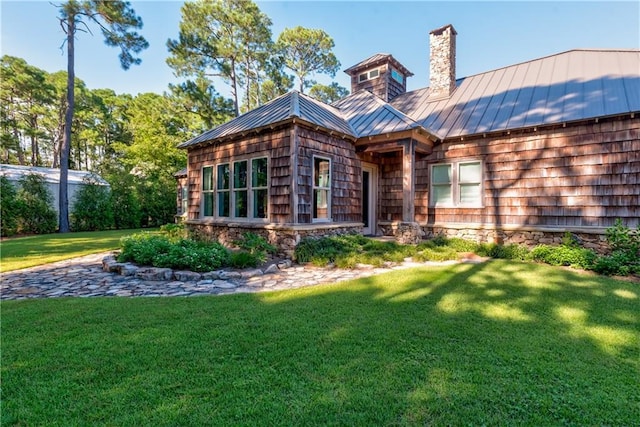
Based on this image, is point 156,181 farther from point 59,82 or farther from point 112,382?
point 112,382

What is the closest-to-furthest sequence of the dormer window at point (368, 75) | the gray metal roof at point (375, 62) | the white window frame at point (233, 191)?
the white window frame at point (233, 191) → the gray metal roof at point (375, 62) → the dormer window at point (368, 75)

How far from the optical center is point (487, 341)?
2.88m

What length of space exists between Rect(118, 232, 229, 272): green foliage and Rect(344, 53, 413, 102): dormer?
30.6 ft

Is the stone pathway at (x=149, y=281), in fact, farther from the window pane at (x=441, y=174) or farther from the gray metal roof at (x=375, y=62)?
the gray metal roof at (x=375, y=62)

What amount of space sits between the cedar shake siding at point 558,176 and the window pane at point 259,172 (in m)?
5.22

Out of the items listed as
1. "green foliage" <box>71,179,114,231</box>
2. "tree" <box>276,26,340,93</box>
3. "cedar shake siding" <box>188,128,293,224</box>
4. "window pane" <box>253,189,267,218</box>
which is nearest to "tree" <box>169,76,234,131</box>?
"tree" <box>276,26,340,93</box>

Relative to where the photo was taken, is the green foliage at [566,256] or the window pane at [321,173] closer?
the green foliage at [566,256]

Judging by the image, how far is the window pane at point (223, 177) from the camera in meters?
8.86

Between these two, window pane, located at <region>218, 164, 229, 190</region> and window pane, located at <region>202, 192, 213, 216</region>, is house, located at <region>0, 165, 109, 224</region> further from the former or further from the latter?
window pane, located at <region>218, 164, 229, 190</region>

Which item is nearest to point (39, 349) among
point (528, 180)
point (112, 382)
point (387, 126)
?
point (112, 382)

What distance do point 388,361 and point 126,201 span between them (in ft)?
60.8

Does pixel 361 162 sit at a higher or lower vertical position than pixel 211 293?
higher

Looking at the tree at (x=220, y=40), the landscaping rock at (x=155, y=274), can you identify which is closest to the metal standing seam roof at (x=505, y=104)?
the landscaping rock at (x=155, y=274)

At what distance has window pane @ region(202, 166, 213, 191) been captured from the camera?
9328 mm
